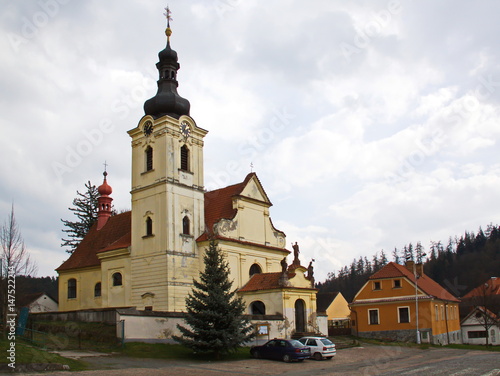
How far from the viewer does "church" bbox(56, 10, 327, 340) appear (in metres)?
35.4

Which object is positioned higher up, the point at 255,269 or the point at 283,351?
the point at 255,269

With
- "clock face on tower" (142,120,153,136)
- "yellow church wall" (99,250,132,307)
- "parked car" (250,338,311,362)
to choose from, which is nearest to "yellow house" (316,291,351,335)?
"yellow church wall" (99,250,132,307)

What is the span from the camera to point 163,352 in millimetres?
26156

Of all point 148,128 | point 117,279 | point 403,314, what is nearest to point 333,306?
point 403,314

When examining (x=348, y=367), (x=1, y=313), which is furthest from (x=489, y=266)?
(x=1, y=313)

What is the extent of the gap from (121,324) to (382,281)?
26.9 m

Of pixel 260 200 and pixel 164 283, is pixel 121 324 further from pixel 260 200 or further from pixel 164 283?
pixel 260 200

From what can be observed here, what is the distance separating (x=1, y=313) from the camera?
24969mm

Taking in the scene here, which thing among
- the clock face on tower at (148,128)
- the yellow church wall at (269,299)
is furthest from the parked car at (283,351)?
the clock face on tower at (148,128)

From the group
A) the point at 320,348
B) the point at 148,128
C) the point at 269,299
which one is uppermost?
the point at 148,128

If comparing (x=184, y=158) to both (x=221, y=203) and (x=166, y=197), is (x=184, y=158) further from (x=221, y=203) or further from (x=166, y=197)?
(x=221, y=203)

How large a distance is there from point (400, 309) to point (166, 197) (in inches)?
867

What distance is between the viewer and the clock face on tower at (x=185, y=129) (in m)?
38.8

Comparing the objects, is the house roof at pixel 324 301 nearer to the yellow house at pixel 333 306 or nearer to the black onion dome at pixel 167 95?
the yellow house at pixel 333 306
